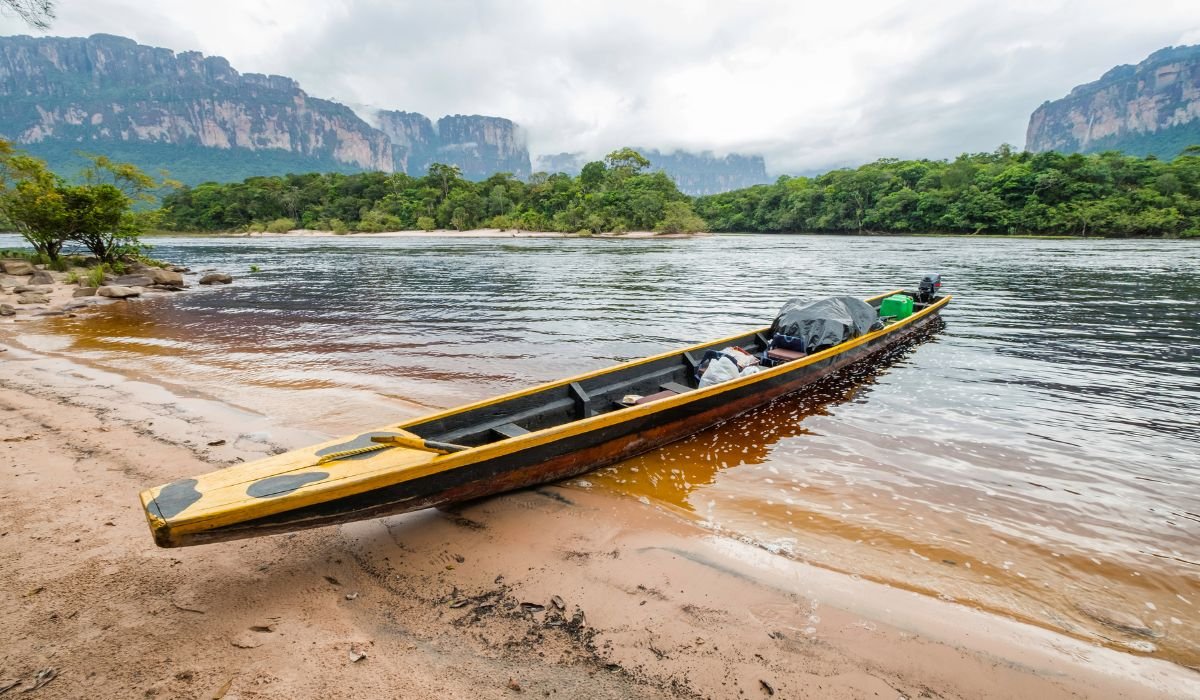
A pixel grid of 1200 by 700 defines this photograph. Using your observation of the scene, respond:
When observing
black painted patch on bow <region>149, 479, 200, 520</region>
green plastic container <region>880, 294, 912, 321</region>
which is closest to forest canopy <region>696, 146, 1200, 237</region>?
green plastic container <region>880, 294, 912, 321</region>

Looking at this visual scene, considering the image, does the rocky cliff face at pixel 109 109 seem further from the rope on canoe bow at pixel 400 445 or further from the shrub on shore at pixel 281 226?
the rope on canoe bow at pixel 400 445

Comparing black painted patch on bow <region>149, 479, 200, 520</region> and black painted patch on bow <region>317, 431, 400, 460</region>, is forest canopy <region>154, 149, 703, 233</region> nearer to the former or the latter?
black painted patch on bow <region>317, 431, 400, 460</region>

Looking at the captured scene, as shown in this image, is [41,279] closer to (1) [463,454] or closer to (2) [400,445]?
(2) [400,445]

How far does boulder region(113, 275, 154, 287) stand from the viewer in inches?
786

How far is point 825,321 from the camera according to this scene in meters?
8.20

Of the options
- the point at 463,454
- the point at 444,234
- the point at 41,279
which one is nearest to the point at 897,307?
the point at 463,454

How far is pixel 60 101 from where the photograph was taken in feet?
580

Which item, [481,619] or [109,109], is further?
[109,109]

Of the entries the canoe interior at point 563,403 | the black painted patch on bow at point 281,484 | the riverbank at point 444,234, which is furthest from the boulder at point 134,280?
the riverbank at point 444,234

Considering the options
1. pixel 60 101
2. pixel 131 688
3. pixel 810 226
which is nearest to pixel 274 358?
pixel 131 688

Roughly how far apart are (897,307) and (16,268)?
1221 inches

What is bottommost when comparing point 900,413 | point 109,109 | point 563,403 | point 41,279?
point 900,413

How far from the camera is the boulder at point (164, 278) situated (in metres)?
20.4

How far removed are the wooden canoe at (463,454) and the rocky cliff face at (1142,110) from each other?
630 feet
